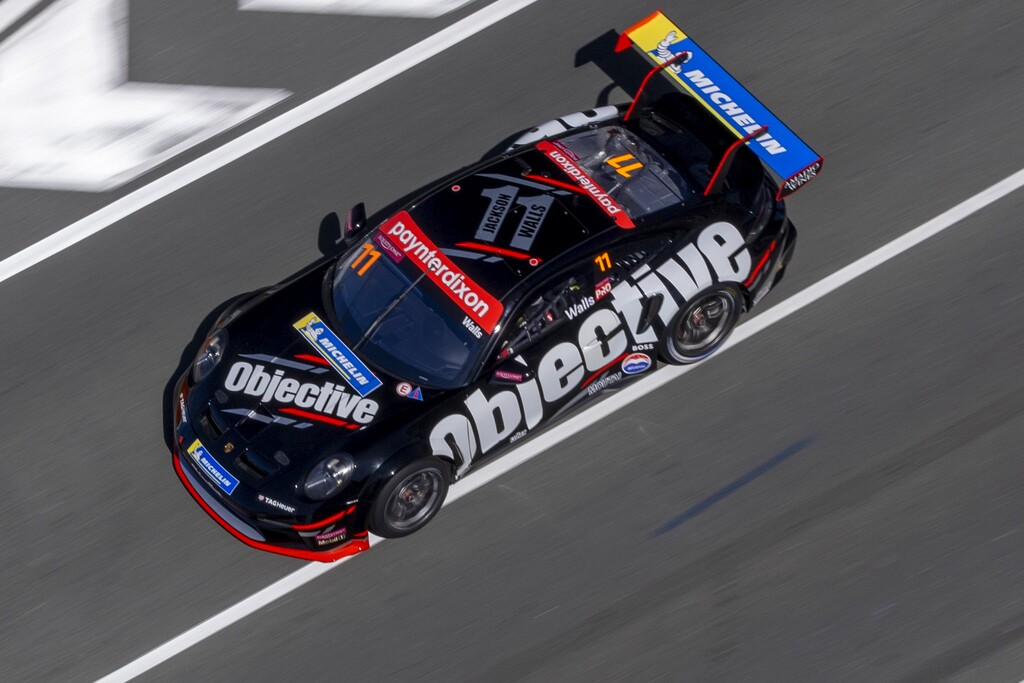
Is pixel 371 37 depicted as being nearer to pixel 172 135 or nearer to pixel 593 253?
pixel 172 135

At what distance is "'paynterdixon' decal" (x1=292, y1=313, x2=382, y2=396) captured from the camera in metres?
7.54

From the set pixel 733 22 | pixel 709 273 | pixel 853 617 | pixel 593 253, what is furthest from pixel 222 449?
pixel 733 22

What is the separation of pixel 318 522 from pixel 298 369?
103 cm

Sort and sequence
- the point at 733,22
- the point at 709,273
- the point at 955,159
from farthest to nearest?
the point at 733,22 < the point at 955,159 < the point at 709,273

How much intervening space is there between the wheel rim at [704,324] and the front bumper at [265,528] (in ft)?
8.51

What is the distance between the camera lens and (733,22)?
1034 centimetres

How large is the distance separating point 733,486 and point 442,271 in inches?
96.0

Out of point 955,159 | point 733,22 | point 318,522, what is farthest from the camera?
point 733,22

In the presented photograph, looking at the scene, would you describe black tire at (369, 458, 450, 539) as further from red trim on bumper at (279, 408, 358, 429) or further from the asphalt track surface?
red trim on bumper at (279, 408, 358, 429)

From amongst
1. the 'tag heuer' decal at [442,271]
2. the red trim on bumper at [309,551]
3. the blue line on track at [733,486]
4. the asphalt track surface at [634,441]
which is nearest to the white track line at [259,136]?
the asphalt track surface at [634,441]

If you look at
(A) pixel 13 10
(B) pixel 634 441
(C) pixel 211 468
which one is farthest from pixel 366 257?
(A) pixel 13 10

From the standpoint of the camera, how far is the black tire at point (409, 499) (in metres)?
7.34

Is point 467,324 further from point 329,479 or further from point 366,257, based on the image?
point 329,479

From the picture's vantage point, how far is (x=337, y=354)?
770cm
